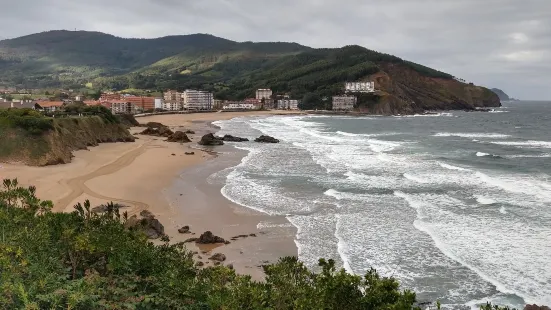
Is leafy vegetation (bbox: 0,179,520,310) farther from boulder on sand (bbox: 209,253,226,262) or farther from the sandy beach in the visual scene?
the sandy beach

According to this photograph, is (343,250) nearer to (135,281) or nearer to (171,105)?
(135,281)

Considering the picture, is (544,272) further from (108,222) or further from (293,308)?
(108,222)

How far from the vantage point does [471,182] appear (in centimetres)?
3228

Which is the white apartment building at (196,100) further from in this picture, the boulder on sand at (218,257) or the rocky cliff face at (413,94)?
the boulder on sand at (218,257)

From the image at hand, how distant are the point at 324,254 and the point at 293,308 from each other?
389 inches

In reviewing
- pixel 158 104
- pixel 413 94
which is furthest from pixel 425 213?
pixel 413 94

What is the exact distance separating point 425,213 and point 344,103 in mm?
138141

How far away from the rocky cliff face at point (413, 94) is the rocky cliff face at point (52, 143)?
119m

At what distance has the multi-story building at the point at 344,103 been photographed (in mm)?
158000

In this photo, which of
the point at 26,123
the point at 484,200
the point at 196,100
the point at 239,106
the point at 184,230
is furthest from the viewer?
the point at 239,106

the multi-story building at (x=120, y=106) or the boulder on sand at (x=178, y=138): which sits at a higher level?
the multi-story building at (x=120, y=106)

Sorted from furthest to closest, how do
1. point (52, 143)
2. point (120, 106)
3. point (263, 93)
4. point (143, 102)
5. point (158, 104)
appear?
point (263, 93)
point (158, 104)
point (143, 102)
point (120, 106)
point (52, 143)

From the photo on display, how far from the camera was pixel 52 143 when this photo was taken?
3688 cm

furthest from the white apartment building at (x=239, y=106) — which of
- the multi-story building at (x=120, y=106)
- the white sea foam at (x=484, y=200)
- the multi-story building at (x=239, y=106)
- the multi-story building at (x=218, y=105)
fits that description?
the white sea foam at (x=484, y=200)
